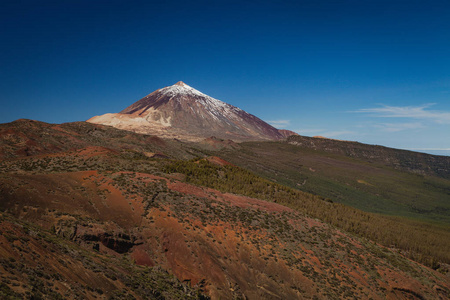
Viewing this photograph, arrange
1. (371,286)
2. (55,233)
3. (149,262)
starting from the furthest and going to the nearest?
(371,286)
(149,262)
(55,233)

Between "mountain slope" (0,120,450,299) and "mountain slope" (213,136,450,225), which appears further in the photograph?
"mountain slope" (213,136,450,225)

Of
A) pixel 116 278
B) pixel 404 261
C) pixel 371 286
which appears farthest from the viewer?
pixel 404 261

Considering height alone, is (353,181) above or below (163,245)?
below

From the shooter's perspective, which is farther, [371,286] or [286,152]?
[286,152]

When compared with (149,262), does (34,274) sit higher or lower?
higher

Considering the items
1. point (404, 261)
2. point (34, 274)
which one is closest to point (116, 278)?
point (34, 274)

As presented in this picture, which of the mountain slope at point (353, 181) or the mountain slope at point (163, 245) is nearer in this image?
the mountain slope at point (163, 245)

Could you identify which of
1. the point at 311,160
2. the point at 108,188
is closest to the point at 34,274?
A: the point at 108,188

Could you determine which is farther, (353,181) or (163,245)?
(353,181)

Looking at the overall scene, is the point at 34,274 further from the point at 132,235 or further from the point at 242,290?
the point at 242,290

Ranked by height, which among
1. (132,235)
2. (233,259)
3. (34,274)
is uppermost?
(34,274)
